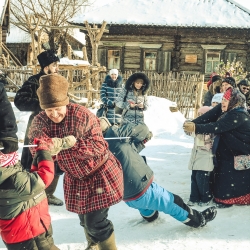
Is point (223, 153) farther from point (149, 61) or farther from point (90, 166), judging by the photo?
point (149, 61)

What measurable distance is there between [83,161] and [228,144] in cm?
210

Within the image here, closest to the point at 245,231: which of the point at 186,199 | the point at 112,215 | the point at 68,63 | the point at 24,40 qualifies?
the point at 186,199

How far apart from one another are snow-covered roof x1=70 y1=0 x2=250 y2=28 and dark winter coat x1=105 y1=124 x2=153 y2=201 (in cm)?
1451

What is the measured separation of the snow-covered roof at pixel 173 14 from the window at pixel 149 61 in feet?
5.14

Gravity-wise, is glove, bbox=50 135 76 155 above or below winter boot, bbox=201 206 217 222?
above

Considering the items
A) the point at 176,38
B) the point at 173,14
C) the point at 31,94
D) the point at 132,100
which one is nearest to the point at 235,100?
the point at 31,94

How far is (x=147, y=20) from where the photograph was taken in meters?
17.0

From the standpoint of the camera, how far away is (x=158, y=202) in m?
3.04

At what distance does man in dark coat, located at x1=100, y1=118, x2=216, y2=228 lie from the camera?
2922mm

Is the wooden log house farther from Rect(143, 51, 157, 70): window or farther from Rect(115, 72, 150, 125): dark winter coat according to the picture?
Rect(115, 72, 150, 125): dark winter coat

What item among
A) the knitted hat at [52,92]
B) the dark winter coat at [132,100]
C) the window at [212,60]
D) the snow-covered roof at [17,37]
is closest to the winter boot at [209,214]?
the knitted hat at [52,92]

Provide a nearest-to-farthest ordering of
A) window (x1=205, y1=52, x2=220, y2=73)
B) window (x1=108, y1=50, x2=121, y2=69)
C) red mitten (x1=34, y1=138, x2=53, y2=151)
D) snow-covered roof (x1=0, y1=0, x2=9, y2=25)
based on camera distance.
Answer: red mitten (x1=34, y1=138, x2=53, y2=151) < snow-covered roof (x1=0, y1=0, x2=9, y2=25) < window (x1=205, y1=52, x2=220, y2=73) < window (x1=108, y1=50, x2=121, y2=69)

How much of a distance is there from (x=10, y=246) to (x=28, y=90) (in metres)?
2.03

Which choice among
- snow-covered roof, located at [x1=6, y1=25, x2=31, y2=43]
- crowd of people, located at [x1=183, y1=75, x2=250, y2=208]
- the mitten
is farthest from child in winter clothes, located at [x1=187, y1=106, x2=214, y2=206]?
snow-covered roof, located at [x1=6, y1=25, x2=31, y2=43]
